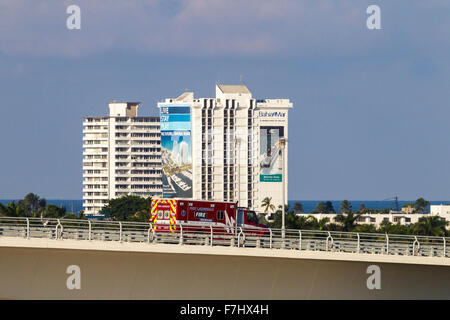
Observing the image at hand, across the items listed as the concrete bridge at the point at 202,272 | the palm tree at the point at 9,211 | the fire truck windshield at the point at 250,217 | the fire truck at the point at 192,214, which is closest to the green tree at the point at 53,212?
the palm tree at the point at 9,211

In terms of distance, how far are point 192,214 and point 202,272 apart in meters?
7.46

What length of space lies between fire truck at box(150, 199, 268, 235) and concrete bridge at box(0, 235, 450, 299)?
15.2 feet

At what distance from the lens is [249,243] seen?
53.6m

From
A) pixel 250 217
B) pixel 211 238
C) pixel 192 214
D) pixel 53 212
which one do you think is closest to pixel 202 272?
pixel 211 238

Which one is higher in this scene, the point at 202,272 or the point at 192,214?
the point at 192,214

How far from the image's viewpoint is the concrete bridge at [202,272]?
5162cm

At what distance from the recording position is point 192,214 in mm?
59812

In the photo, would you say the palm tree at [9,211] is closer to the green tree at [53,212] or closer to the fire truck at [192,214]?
the green tree at [53,212]

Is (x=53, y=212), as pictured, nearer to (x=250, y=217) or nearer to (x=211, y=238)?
(x=250, y=217)

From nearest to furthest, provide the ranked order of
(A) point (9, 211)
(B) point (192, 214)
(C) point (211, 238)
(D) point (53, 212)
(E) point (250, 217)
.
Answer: (C) point (211, 238)
(B) point (192, 214)
(E) point (250, 217)
(A) point (9, 211)
(D) point (53, 212)

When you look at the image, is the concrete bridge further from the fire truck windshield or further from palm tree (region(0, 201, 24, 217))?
palm tree (region(0, 201, 24, 217))

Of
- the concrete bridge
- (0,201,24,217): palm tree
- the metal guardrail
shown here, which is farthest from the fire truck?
(0,201,24,217): palm tree
